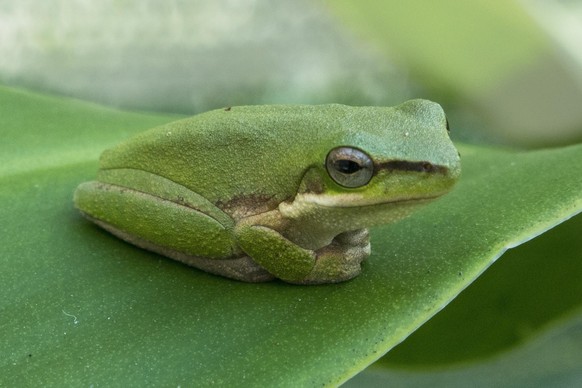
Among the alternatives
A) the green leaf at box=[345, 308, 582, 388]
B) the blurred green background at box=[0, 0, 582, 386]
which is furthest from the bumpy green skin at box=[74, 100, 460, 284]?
→ the blurred green background at box=[0, 0, 582, 386]

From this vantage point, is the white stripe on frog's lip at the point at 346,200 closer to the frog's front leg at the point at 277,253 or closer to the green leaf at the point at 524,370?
the frog's front leg at the point at 277,253

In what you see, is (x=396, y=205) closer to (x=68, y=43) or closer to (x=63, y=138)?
(x=63, y=138)

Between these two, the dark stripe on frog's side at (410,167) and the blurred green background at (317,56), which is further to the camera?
the blurred green background at (317,56)

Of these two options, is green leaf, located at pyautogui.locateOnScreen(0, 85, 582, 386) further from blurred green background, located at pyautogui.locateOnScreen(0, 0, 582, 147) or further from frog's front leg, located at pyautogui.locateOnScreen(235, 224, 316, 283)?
blurred green background, located at pyautogui.locateOnScreen(0, 0, 582, 147)

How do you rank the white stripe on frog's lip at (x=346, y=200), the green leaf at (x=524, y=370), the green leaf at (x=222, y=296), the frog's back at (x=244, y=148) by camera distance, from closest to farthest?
the green leaf at (x=222, y=296) → the white stripe on frog's lip at (x=346, y=200) → the frog's back at (x=244, y=148) → the green leaf at (x=524, y=370)

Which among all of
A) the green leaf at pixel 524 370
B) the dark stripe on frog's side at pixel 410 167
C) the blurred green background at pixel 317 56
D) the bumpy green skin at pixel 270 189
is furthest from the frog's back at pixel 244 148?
the blurred green background at pixel 317 56

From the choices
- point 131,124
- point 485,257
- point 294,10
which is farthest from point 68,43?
point 485,257

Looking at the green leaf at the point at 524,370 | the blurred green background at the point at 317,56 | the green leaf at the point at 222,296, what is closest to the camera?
the green leaf at the point at 222,296

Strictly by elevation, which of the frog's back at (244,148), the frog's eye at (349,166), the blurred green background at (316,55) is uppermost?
the blurred green background at (316,55)
